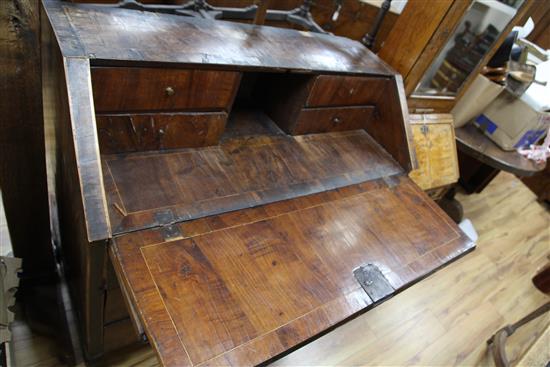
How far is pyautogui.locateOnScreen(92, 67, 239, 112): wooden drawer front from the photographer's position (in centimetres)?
82

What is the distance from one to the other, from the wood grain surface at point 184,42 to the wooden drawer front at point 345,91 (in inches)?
1.5

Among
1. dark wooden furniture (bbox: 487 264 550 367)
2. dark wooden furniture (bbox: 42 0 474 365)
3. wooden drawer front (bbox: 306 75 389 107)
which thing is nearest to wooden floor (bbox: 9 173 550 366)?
dark wooden furniture (bbox: 487 264 550 367)

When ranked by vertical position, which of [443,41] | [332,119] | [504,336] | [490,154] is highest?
[443,41]

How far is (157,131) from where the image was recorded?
3.20ft

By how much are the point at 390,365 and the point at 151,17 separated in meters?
1.89

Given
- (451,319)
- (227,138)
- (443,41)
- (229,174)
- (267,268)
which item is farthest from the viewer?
(451,319)

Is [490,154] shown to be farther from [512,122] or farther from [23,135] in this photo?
[23,135]

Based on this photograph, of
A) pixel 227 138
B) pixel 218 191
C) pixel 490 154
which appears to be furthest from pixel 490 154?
pixel 218 191

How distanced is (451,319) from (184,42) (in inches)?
85.6

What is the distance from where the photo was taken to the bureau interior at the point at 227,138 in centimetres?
87

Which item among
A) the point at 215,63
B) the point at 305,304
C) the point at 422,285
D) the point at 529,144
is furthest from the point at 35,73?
the point at 529,144

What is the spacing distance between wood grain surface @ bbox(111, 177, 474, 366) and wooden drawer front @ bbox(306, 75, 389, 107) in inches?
13.7

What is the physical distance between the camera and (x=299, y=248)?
0.93 meters

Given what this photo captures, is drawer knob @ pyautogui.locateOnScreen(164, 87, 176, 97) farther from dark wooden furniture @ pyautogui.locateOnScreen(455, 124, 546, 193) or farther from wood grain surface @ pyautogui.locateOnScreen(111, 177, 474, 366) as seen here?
dark wooden furniture @ pyautogui.locateOnScreen(455, 124, 546, 193)
